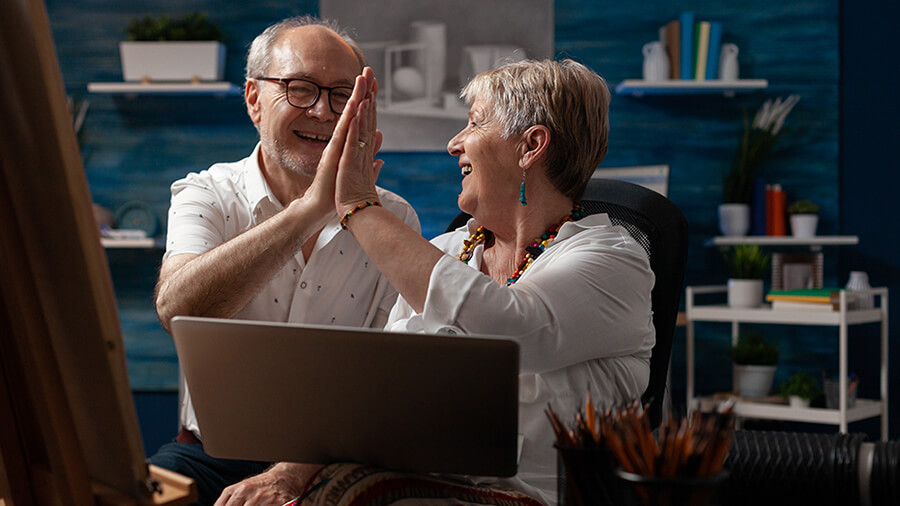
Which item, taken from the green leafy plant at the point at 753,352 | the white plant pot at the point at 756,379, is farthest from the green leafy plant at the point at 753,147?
the white plant pot at the point at 756,379

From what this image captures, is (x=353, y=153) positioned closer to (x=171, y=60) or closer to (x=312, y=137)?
(x=312, y=137)

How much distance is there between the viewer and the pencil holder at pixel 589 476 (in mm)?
714

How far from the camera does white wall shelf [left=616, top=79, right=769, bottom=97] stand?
11.7ft

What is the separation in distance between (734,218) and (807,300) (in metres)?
0.55

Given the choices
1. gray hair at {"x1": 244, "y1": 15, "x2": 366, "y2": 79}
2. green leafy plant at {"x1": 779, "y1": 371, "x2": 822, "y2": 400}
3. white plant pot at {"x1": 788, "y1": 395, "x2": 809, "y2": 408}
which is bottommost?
white plant pot at {"x1": 788, "y1": 395, "x2": 809, "y2": 408}

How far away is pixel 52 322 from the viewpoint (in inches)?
28.9

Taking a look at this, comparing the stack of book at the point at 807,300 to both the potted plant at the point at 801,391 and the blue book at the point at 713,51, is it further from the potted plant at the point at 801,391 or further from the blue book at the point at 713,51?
the blue book at the point at 713,51

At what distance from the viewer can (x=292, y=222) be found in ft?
5.06

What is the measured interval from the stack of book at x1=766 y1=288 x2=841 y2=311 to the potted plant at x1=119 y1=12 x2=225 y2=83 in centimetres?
277

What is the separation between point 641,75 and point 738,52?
46 centimetres

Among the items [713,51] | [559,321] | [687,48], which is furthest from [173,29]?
[559,321]

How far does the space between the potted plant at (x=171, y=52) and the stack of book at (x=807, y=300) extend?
2774mm

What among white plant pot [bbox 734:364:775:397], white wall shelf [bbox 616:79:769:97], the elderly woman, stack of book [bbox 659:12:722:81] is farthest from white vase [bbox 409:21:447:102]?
the elderly woman

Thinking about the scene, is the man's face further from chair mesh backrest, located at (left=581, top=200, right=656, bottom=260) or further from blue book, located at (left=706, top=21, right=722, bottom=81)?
blue book, located at (left=706, top=21, right=722, bottom=81)
